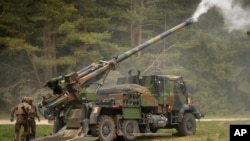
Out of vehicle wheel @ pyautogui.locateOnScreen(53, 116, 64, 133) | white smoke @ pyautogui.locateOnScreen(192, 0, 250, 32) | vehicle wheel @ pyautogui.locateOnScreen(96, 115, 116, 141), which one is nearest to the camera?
vehicle wheel @ pyautogui.locateOnScreen(96, 115, 116, 141)

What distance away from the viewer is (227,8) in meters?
24.3

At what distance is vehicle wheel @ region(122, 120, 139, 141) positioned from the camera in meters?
15.2

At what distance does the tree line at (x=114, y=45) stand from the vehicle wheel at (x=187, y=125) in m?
15.1

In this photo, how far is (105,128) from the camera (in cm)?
1455

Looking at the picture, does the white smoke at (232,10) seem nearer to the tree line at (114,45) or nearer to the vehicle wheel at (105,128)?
the vehicle wheel at (105,128)

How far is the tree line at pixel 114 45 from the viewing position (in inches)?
1326

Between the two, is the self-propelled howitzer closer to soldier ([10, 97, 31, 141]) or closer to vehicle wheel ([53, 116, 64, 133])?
vehicle wheel ([53, 116, 64, 133])

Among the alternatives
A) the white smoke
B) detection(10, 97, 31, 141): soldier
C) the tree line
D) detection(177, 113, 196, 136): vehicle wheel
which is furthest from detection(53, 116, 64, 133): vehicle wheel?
the tree line

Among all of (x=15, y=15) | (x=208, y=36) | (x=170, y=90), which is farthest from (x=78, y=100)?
(x=208, y=36)

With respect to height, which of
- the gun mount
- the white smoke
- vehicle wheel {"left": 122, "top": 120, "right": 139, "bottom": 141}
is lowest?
vehicle wheel {"left": 122, "top": 120, "right": 139, "bottom": 141}

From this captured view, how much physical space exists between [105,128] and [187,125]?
192 inches

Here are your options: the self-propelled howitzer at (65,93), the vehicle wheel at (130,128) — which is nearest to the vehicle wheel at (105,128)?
the vehicle wheel at (130,128)

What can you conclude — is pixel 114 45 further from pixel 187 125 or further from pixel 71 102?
pixel 71 102

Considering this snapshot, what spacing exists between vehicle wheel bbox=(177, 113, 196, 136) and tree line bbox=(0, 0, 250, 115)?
1511 cm
